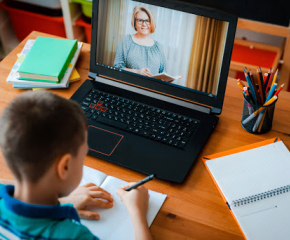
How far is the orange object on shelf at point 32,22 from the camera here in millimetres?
2279

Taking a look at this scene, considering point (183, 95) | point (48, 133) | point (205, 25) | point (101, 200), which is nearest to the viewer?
point (48, 133)

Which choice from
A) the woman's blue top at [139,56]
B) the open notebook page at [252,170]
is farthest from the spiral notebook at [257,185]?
the woman's blue top at [139,56]

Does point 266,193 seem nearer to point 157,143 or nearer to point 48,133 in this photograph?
point 157,143

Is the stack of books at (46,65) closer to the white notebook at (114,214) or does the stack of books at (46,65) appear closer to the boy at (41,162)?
the white notebook at (114,214)

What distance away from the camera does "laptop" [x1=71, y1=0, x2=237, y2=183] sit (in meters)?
0.96

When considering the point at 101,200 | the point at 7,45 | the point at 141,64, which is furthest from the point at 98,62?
the point at 7,45

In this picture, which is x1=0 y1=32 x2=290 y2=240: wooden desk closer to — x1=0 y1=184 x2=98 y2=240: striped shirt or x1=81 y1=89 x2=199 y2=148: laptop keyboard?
x1=81 y1=89 x2=199 y2=148: laptop keyboard

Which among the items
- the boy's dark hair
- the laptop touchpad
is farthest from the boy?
the laptop touchpad

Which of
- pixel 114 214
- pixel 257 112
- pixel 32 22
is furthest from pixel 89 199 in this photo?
pixel 32 22

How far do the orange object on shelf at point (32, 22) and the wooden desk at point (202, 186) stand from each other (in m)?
1.24

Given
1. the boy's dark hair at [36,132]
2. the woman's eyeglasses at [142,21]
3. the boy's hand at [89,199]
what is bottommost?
the boy's hand at [89,199]

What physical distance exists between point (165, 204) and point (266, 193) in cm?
24

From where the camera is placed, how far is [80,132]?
26.7 inches

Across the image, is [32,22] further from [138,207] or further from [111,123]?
[138,207]
